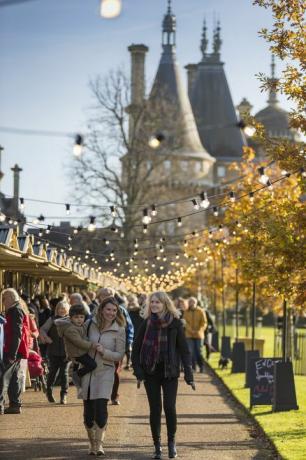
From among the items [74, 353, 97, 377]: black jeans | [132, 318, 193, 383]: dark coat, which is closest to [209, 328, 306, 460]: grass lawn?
Answer: [132, 318, 193, 383]: dark coat

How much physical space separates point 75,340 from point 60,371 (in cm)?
594

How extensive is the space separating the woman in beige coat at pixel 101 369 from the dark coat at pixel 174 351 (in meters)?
0.18

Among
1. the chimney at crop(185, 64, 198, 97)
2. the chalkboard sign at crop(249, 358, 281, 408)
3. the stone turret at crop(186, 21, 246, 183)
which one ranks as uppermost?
the chimney at crop(185, 64, 198, 97)

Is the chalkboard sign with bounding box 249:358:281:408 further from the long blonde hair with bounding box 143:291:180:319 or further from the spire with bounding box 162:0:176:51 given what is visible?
the spire with bounding box 162:0:176:51

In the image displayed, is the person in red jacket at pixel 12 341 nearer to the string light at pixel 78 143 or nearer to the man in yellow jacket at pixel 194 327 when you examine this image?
the string light at pixel 78 143

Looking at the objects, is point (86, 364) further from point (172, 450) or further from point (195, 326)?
point (195, 326)

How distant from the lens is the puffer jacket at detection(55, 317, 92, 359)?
12289 millimetres

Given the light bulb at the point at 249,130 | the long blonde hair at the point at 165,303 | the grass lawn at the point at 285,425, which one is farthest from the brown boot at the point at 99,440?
the light bulb at the point at 249,130

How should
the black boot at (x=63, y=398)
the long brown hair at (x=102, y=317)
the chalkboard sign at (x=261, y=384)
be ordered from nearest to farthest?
the long brown hair at (x=102, y=317) < the chalkboard sign at (x=261, y=384) < the black boot at (x=63, y=398)

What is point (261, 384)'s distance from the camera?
58.7ft

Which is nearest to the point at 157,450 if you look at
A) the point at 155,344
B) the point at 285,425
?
the point at 155,344

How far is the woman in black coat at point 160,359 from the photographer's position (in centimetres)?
1212

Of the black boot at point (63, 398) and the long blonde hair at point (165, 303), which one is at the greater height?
the long blonde hair at point (165, 303)

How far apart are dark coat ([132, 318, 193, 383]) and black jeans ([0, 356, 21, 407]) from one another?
4095 millimetres
